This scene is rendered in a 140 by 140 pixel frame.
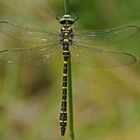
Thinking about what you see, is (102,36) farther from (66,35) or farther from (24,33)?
(24,33)

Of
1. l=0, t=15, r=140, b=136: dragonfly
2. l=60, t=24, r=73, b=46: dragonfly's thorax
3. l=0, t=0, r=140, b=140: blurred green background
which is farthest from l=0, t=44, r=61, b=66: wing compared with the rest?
l=0, t=0, r=140, b=140: blurred green background

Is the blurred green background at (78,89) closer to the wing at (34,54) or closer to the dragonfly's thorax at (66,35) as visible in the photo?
the wing at (34,54)

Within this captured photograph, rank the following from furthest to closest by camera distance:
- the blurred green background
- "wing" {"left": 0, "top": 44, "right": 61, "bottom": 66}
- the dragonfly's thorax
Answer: the blurred green background
"wing" {"left": 0, "top": 44, "right": 61, "bottom": 66}
the dragonfly's thorax

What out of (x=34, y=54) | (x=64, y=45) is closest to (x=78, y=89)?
(x=34, y=54)

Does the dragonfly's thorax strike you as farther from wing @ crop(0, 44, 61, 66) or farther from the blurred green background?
the blurred green background

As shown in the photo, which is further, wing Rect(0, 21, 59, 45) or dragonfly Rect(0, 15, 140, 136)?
wing Rect(0, 21, 59, 45)

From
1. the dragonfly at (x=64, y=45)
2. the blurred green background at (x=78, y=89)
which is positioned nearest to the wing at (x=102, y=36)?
the dragonfly at (x=64, y=45)
